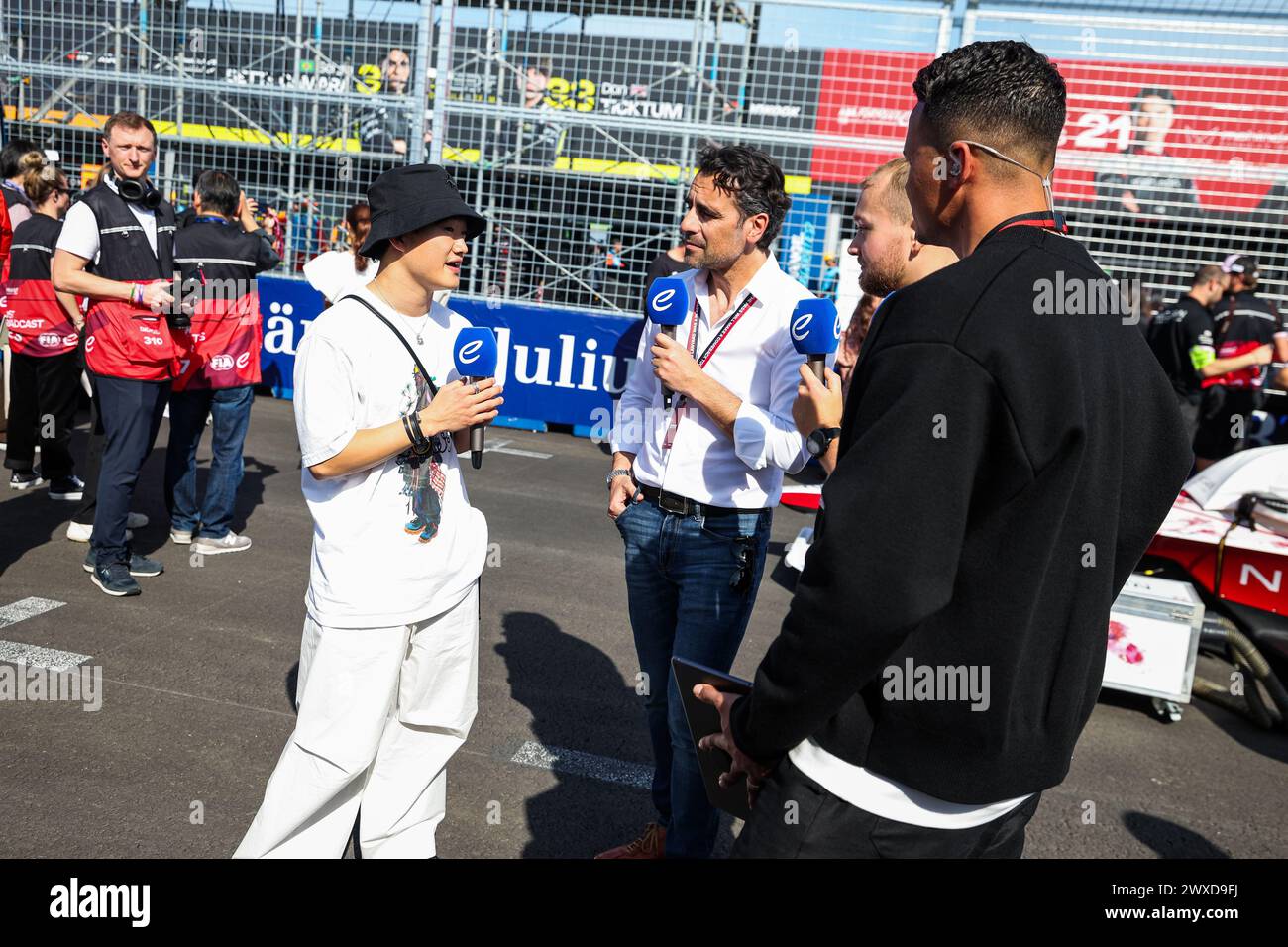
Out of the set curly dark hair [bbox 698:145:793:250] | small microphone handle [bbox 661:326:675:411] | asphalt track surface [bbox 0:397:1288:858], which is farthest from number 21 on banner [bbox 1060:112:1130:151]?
small microphone handle [bbox 661:326:675:411]

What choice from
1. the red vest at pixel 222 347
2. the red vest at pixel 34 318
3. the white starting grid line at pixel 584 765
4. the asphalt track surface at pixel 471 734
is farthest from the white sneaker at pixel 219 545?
the white starting grid line at pixel 584 765

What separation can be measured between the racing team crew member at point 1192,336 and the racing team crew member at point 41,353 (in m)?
8.42

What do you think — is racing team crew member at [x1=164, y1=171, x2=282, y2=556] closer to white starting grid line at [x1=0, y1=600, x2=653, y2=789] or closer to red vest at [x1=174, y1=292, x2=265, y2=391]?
red vest at [x1=174, y1=292, x2=265, y2=391]

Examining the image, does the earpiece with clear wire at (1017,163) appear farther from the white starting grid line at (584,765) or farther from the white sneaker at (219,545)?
the white sneaker at (219,545)

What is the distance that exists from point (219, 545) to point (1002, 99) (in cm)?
557

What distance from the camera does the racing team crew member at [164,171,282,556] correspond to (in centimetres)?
604

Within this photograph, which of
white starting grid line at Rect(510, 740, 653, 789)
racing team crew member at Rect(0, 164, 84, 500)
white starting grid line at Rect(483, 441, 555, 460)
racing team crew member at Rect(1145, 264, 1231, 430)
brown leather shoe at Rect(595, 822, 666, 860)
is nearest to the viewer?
brown leather shoe at Rect(595, 822, 666, 860)

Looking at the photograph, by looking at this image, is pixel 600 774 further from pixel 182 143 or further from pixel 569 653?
pixel 182 143

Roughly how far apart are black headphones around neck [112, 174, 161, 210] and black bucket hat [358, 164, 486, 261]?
10.1ft

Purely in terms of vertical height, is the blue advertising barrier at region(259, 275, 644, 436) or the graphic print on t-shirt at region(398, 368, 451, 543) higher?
the graphic print on t-shirt at region(398, 368, 451, 543)

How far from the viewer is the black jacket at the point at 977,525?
1.51 m

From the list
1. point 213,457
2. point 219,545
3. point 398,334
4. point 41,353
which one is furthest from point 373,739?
point 41,353

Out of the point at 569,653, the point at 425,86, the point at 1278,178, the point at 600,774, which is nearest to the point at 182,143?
the point at 425,86
